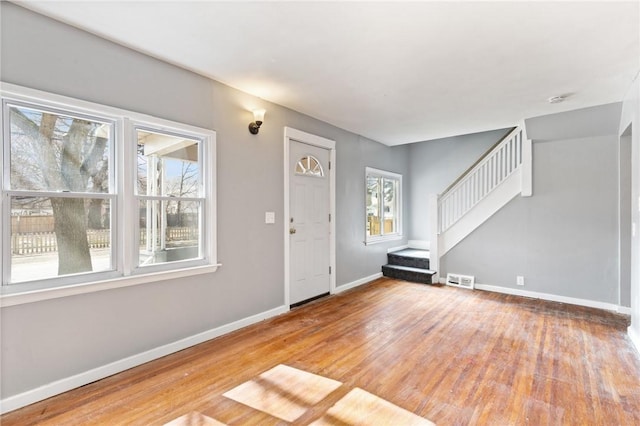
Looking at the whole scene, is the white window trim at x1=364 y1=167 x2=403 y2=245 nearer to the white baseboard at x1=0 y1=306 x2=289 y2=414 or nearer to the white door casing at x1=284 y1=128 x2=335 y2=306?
the white door casing at x1=284 y1=128 x2=335 y2=306

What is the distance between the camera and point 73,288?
212cm

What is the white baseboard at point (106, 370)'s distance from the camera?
1.92 m

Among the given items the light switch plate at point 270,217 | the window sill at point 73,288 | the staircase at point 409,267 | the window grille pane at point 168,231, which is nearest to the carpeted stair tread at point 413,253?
the staircase at point 409,267

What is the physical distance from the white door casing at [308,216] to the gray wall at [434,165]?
8.50 ft

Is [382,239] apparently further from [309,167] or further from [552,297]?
[552,297]

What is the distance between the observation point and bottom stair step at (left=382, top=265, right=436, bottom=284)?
5.12m

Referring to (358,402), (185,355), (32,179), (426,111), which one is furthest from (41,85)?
(426,111)

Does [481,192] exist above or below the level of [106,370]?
above

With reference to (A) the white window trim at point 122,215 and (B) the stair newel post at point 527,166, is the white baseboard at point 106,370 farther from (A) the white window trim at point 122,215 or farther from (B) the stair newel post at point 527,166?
(B) the stair newel post at point 527,166

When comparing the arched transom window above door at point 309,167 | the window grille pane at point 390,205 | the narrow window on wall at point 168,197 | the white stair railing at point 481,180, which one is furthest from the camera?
the window grille pane at point 390,205

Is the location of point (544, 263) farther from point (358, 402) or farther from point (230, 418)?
point (230, 418)

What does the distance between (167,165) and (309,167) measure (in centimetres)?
194

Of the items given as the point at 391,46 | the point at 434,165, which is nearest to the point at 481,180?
the point at 434,165

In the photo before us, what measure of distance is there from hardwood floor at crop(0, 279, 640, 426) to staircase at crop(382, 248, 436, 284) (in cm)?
136
